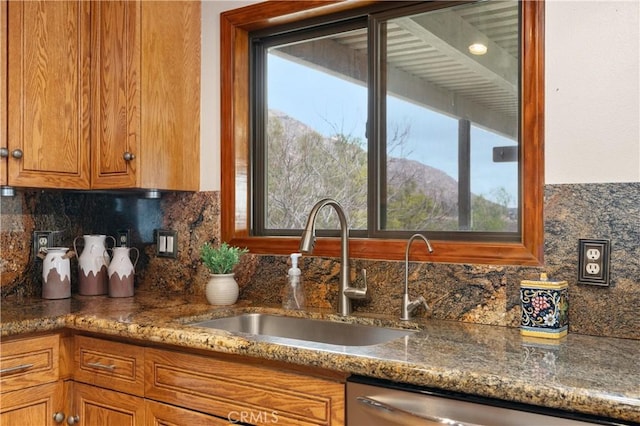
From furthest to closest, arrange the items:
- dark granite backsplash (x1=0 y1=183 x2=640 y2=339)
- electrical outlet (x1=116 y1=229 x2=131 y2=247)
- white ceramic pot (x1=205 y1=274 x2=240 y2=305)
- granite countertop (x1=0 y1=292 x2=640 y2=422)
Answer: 1. electrical outlet (x1=116 y1=229 x2=131 y2=247)
2. white ceramic pot (x1=205 y1=274 x2=240 y2=305)
3. dark granite backsplash (x1=0 y1=183 x2=640 y2=339)
4. granite countertop (x1=0 y1=292 x2=640 y2=422)

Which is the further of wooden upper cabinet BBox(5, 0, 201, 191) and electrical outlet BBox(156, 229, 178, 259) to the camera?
electrical outlet BBox(156, 229, 178, 259)

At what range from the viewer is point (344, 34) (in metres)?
2.33

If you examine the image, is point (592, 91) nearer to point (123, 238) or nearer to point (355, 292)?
point (355, 292)

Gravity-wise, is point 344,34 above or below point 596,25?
above

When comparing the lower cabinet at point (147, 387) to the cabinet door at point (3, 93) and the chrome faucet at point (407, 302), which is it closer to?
the chrome faucet at point (407, 302)

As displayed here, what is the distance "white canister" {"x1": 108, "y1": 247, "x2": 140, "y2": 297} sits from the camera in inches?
96.0

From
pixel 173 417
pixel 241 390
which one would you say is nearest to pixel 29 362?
pixel 173 417

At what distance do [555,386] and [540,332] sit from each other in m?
0.49

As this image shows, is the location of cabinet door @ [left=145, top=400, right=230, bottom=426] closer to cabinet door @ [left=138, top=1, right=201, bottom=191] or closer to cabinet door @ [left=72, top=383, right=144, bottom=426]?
cabinet door @ [left=72, top=383, right=144, bottom=426]

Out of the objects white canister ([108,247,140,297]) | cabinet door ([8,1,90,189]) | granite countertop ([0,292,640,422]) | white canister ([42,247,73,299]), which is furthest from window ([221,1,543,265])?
white canister ([42,247,73,299])

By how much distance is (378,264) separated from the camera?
2.01 m

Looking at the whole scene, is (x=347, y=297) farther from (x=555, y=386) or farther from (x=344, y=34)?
(x=344, y=34)

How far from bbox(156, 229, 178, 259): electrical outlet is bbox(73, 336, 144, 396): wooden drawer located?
67 cm

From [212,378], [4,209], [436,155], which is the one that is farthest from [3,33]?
[436,155]
